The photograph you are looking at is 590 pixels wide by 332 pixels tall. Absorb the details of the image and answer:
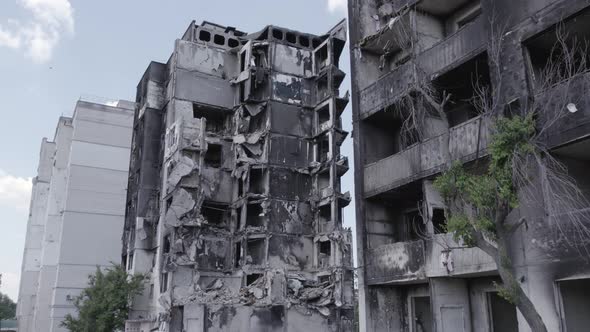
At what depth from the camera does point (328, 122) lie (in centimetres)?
3703

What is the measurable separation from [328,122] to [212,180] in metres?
9.07

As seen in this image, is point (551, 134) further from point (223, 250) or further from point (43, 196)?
point (43, 196)

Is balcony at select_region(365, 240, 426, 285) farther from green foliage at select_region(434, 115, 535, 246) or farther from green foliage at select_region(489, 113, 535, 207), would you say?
green foliage at select_region(489, 113, 535, 207)

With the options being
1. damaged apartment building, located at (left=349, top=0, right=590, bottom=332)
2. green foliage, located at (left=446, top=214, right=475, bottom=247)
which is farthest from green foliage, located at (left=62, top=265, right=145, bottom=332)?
green foliage, located at (left=446, top=214, right=475, bottom=247)

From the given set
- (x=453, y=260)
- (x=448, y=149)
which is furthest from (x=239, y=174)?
(x=448, y=149)

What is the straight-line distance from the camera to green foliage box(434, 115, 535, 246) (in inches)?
401

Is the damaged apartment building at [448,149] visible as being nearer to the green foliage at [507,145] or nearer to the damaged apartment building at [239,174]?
the green foliage at [507,145]

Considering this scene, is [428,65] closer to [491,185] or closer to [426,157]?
[426,157]

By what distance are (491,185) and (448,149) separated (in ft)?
5.87

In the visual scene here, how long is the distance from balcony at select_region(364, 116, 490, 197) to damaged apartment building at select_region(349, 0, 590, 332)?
37 millimetres

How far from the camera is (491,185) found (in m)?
10.3

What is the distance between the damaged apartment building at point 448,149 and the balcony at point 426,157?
0.12 ft

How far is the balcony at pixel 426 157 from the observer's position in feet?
47.7

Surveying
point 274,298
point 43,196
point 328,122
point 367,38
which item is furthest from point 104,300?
point 43,196
